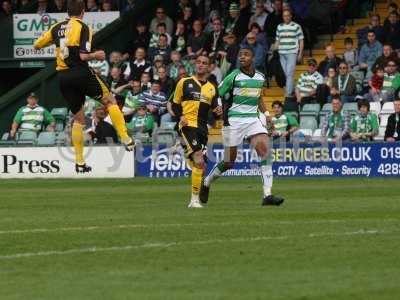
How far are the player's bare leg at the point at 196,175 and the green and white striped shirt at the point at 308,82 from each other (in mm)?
12453

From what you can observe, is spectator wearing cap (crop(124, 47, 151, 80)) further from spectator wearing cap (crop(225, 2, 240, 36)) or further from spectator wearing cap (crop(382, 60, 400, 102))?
spectator wearing cap (crop(382, 60, 400, 102))

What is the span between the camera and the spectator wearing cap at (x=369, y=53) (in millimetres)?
29750

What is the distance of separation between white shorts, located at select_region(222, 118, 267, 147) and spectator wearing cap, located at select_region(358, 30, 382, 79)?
12.1 m

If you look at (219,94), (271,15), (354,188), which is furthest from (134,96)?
(219,94)

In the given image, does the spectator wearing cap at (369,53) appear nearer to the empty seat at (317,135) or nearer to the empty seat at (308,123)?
the empty seat at (308,123)

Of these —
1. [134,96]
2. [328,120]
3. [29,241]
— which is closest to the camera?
[29,241]

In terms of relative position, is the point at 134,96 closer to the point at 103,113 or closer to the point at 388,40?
the point at 103,113

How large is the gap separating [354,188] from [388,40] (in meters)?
8.12

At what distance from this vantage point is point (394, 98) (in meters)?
28.9

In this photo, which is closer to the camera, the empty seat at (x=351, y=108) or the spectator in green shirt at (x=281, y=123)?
the empty seat at (x=351, y=108)

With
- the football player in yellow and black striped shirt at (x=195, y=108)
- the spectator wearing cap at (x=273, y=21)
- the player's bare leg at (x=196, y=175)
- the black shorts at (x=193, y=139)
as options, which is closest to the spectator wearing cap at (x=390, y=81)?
the spectator wearing cap at (x=273, y=21)

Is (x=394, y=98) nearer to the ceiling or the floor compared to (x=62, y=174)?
nearer to the ceiling

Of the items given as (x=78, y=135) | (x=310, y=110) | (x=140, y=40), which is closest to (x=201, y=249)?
(x=78, y=135)

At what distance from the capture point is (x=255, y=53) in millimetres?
31109
